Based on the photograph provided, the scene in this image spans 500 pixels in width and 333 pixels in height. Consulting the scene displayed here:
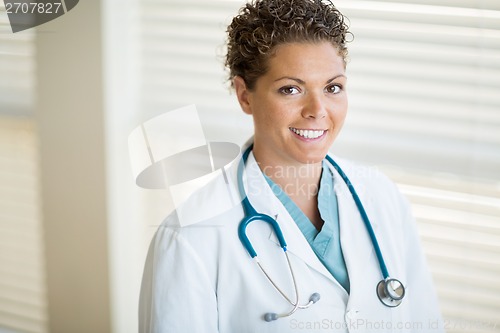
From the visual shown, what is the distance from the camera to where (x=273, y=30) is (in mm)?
1033

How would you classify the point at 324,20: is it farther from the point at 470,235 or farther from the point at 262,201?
Result: the point at 470,235

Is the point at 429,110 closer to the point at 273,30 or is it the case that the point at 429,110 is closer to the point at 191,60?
the point at 273,30

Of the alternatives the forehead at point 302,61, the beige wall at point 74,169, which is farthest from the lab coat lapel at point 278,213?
the beige wall at point 74,169

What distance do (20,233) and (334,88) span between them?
4.14 feet

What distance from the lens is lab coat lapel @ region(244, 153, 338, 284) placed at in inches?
41.9

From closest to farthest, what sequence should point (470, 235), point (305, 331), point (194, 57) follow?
point (305, 331)
point (470, 235)
point (194, 57)

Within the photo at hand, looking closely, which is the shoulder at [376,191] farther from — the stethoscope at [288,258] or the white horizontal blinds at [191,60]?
the white horizontal blinds at [191,60]

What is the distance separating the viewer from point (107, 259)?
167 cm

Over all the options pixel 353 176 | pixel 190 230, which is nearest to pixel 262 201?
pixel 190 230

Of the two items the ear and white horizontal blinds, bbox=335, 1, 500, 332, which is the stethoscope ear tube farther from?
white horizontal blinds, bbox=335, 1, 500, 332

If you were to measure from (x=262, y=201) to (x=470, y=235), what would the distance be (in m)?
0.66

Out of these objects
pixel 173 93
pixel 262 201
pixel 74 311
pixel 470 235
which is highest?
pixel 173 93

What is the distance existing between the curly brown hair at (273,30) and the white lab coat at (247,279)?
0.74 feet

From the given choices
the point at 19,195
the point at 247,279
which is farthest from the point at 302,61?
the point at 19,195
